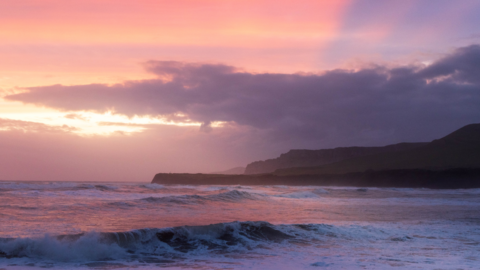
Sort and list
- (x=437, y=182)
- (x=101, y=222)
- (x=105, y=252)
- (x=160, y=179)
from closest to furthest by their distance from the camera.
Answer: (x=105, y=252), (x=101, y=222), (x=437, y=182), (x=160, y=179)

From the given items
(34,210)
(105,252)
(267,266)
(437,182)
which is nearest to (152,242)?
(105,252)

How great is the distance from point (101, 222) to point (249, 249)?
517 cm

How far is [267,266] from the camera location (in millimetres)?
7422

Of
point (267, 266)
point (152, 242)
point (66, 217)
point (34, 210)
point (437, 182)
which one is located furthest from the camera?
point (437, 182)

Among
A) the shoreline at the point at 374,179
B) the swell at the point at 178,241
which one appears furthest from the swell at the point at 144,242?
the shoreline at the point at 374,179

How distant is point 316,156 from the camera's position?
113 meters

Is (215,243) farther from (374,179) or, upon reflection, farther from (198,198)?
(374,179)

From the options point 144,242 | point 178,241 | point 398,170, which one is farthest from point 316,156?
point 144,242

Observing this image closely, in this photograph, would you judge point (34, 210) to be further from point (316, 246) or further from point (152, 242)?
point (316, 246)

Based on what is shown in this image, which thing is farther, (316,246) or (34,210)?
(34,210)

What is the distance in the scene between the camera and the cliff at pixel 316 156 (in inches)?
4045

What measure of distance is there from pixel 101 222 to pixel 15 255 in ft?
12.6

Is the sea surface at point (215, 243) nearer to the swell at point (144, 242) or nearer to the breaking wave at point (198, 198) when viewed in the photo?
the swell at point (144, 242)

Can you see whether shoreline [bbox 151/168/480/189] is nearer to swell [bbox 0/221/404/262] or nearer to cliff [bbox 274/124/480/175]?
cliff [bbox 274/124/480/175]
